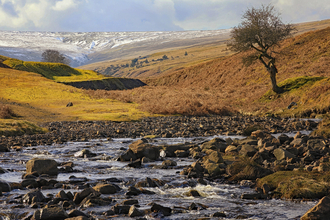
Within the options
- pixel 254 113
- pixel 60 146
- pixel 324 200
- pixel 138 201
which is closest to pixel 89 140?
pixel 60 146

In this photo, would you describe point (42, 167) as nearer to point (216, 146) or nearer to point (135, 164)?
point (135, 164)

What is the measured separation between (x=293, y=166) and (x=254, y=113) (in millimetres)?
27214

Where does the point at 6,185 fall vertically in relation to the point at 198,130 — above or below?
above

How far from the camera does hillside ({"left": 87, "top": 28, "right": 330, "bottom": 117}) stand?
120ft

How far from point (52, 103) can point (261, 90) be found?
3407 centimetres

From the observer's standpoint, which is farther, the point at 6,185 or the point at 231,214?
the point at 6,185

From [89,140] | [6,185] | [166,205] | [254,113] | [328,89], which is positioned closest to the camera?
[166,205]

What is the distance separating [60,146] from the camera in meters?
20.2

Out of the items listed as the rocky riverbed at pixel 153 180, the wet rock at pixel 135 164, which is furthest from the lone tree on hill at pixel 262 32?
the wet rock at pixel 135 164

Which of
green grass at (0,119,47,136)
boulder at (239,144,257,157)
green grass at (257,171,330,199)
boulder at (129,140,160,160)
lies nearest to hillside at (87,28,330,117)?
green grass at (0,119,47,136)

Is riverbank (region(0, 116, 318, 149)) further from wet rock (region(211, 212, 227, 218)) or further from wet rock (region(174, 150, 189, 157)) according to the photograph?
wet rock (region(211, 212, 227, 218))

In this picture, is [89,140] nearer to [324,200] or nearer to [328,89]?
[324,200]

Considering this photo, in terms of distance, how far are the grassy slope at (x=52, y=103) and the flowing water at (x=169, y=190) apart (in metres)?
17.2

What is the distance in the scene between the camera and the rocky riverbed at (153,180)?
825 cm
